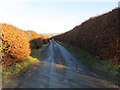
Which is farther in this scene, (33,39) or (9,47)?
(33,39)

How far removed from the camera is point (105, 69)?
6887 mm

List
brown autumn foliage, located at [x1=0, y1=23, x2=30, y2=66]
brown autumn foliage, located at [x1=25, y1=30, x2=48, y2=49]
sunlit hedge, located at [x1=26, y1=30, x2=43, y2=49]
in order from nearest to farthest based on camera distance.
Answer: brown autumn foliage, located at [x1=0, y1=23, x2=30, y2=66] < sunlit hedge, located at [x1=26, y1=30, x2=43, y2=49] < brown autumn foliage, located at [x1=25, y1=30, x2=48, y2=49]

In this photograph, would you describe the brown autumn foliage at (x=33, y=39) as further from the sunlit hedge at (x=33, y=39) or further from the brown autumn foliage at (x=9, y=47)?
the brown autumn foliage at (x=9, y=47)

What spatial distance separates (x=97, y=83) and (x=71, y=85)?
1.49 metres

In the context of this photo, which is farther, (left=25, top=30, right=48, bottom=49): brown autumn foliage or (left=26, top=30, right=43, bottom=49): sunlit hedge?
(left=25, top=30, right=48, bottom=49): brown autumn foliage

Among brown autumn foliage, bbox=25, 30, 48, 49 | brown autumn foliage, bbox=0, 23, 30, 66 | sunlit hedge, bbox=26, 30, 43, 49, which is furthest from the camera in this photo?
brown autumn foliage, bbox=25, 30, 48, 49

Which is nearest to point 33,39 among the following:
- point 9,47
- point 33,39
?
point 33,39

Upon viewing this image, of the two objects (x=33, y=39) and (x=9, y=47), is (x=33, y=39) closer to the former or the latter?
(x=33, y=39)

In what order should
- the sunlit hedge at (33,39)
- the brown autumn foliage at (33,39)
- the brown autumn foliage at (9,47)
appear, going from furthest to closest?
the brown autumn foliage at (33,39), the sunlit hedge at (33,39), the brown autumn foliage at (9,47)

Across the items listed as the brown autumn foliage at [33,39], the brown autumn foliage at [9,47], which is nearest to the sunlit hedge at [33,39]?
the brown autumn foliage at [33,39]

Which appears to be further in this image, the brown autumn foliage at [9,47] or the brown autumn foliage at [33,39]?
the brown autumn foliage at [33,39]

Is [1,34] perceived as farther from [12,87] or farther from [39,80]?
[39,80]

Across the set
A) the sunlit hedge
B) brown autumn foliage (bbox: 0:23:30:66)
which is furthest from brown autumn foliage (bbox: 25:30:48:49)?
brown autumn foliage (bbox: 0:23:30:66)

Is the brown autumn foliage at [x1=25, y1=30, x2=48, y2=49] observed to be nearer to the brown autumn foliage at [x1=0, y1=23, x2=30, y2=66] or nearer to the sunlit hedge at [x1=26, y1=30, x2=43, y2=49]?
the sunlit hedge at [x1=26, y1=30, x2=43, y2=49]
